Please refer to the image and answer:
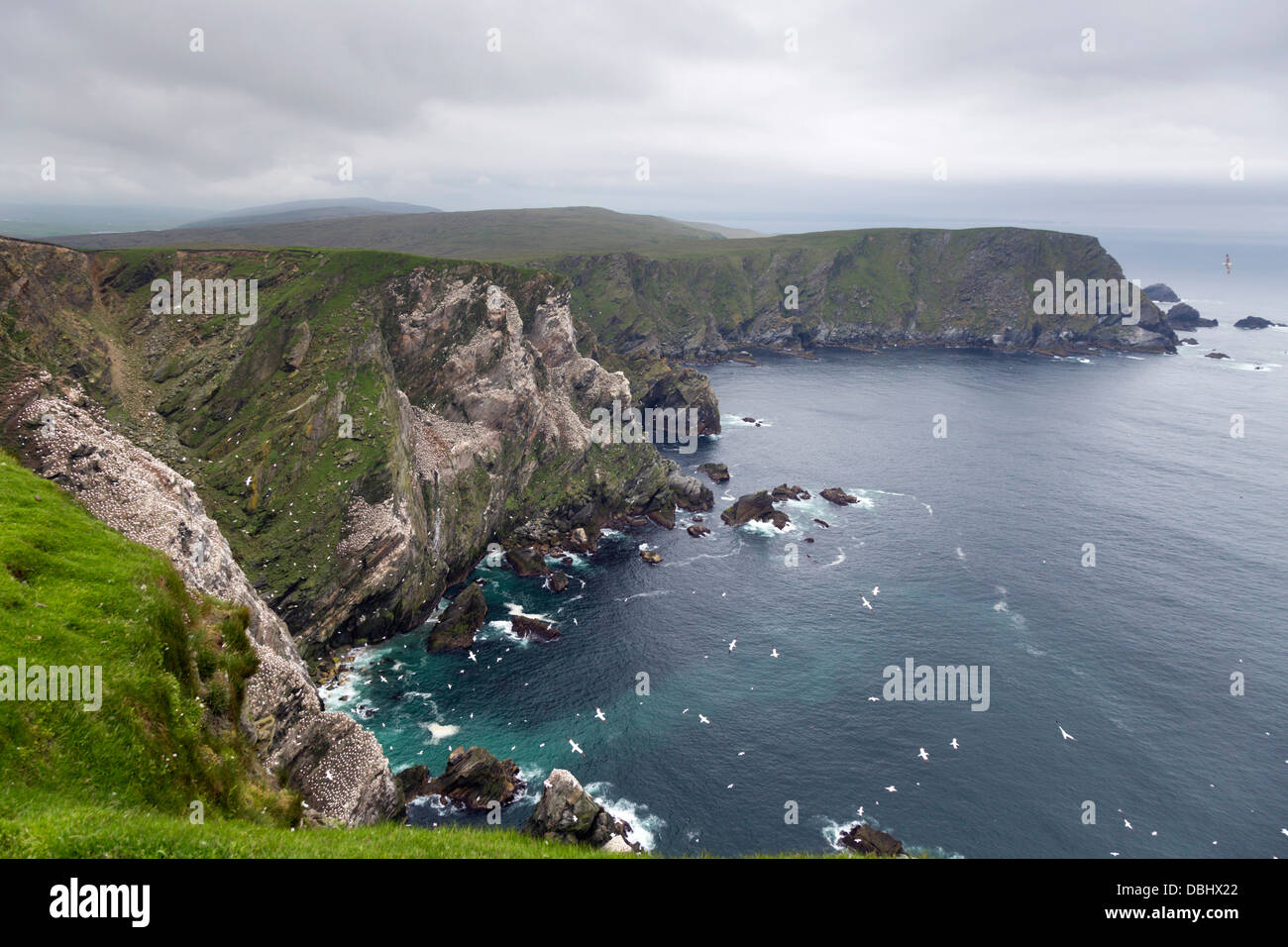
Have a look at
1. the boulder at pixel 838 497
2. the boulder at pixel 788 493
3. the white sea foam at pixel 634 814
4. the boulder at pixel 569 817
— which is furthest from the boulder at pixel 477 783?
the boulder at pixel 838 497

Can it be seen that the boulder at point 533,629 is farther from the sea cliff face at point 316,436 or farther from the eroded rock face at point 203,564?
the eroded rock face at point 203,564

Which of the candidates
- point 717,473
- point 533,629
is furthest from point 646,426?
point 533,629

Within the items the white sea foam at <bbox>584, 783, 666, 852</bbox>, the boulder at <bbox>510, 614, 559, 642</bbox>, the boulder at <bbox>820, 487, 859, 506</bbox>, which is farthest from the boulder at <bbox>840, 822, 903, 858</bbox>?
the boulder at <bbox>820, 487, 859, 506</bbox>

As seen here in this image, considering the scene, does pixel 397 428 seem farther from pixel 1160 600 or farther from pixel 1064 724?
pixel 1160 600

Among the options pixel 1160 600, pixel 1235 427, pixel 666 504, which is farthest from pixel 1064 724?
pixel 1235 427

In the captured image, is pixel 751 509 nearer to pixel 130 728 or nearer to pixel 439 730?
pixel 439 730

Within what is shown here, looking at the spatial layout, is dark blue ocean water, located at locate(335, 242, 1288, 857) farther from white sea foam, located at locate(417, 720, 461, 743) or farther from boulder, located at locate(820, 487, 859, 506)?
boulder, located at locate(820, 487, 859, 506)
